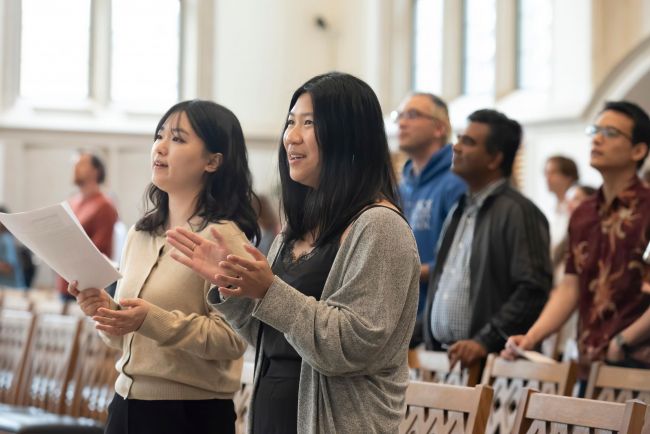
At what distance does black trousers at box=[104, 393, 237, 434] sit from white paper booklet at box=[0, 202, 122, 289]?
1.02 feet

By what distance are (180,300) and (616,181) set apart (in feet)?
5.57

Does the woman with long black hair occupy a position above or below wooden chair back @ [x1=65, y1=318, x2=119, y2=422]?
above

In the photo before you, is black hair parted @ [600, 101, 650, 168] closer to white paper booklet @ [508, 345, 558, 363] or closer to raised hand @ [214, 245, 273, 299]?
white paper booklet @ [508, 345, 558, 363]

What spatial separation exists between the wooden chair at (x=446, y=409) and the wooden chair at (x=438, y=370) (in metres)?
0.80

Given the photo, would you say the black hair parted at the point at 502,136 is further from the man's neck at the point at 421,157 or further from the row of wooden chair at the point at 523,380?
the row of wooden chair at the point at 523,380

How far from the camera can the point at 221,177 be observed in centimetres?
297

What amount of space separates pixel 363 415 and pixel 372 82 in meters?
10.1

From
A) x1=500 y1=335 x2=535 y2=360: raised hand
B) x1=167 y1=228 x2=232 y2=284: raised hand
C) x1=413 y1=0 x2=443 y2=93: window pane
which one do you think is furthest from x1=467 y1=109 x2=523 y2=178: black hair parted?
x1=413 y1=0 x2=443 y2=93: window pane

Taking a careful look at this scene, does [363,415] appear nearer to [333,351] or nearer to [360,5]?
[333,351]

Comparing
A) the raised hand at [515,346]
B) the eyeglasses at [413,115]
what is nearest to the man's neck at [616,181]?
the raised hand at [515,346]

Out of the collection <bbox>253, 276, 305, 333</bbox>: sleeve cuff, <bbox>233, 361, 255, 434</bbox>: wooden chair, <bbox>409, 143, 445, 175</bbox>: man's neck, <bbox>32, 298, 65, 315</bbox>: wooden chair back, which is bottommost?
<bbox>32, 298, 65, 315</bbox>: wooden chair back

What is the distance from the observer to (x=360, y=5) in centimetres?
1275

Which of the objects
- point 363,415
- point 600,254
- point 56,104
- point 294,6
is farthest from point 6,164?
point 363,415

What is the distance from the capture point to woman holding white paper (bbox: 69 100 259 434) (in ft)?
8.96
